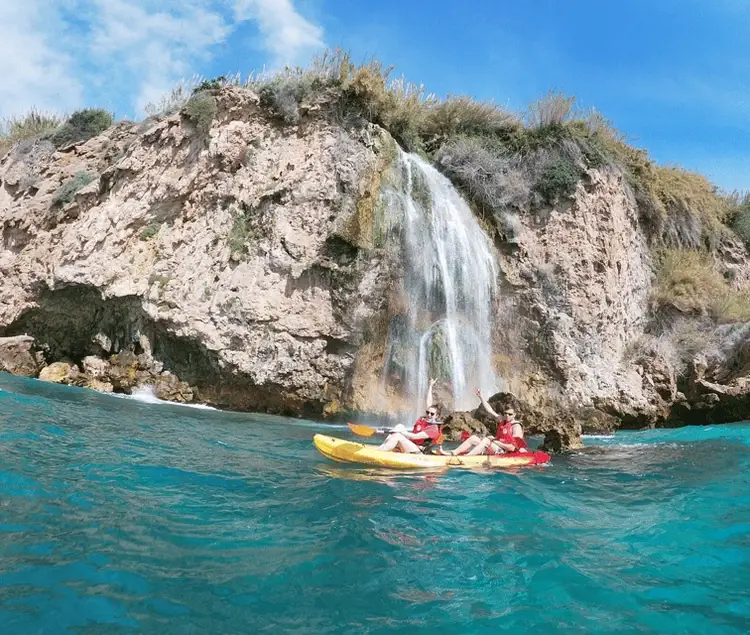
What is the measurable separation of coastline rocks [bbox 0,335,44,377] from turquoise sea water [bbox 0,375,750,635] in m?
6.82

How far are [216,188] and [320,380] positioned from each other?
5.56 m

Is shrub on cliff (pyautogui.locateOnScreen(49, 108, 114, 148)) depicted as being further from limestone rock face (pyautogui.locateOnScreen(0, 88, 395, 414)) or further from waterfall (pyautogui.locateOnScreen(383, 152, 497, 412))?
waterfall (pyautogui.locateOnScreen(383, 152, 497, 412))

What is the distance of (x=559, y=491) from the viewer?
264 inches

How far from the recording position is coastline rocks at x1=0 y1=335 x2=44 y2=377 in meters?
13.7

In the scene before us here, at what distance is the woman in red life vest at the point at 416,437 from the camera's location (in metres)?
7.98

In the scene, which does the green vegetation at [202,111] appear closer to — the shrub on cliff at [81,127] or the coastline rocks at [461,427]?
the shrub on cliff at [81,127]

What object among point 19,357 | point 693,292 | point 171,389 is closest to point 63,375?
point 19,357

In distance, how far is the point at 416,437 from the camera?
8.37m

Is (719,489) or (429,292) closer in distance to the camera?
(719,489)

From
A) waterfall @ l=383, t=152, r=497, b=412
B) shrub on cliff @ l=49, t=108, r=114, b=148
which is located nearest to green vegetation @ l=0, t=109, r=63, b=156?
shrub on cliff @ l=49, t=108, r=114, b=148

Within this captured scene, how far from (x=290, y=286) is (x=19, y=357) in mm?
7069

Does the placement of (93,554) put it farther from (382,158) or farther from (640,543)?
(382,158)

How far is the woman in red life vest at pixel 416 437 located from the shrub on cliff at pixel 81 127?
14.8 meters

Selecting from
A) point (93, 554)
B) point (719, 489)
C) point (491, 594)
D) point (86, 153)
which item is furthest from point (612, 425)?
point (86, 153)
